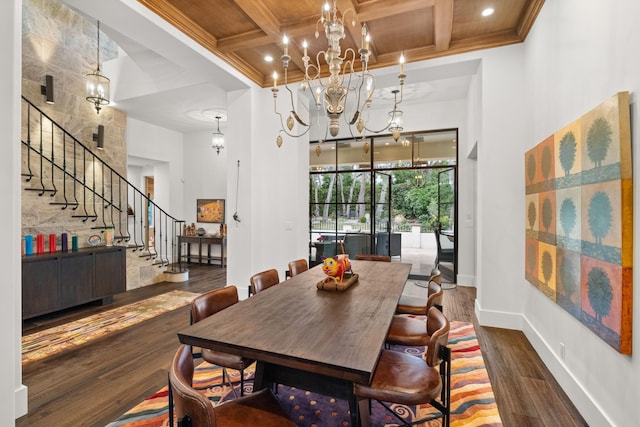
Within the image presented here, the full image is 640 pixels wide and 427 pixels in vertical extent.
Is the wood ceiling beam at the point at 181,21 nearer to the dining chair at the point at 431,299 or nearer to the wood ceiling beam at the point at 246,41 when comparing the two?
the wood ceiling beam at the point at 246,41

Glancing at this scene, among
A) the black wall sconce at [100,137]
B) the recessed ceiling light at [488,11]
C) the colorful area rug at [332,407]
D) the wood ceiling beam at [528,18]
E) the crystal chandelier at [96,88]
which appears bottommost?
the colorful area rug at [332,407]

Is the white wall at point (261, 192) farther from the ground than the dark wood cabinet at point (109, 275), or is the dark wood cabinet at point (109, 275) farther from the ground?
the white wall at point (261, 192)

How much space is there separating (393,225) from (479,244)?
8.33 ft

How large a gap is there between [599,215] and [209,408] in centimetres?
222

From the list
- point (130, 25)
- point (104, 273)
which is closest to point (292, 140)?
point (130, 25)

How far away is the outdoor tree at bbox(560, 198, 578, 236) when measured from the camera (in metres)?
2.12

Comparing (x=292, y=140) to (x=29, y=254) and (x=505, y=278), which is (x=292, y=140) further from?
(x=29, y=254)

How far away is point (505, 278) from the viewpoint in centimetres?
351

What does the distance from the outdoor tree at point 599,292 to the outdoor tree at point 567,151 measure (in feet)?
2.58

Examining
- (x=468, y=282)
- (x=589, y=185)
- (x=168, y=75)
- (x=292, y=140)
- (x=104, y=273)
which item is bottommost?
(x=468, y=282)

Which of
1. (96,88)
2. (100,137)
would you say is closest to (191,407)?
(96,88)

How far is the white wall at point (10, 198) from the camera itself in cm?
177

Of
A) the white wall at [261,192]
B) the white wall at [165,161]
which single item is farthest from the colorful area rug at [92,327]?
the white wall at [165,161]

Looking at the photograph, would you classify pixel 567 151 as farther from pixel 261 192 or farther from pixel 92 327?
pixel 92 327
